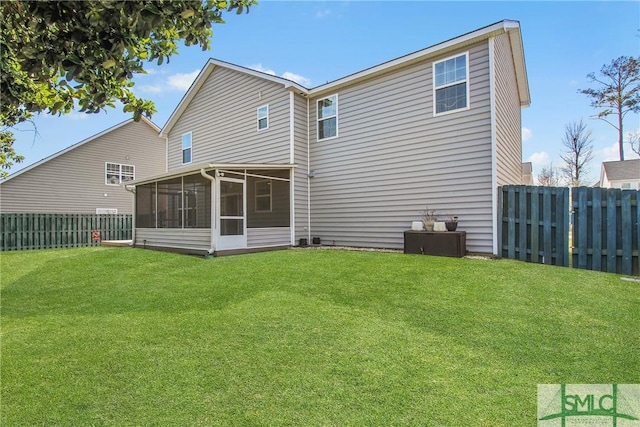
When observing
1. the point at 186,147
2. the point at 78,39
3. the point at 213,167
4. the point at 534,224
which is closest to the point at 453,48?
the point at 534,224

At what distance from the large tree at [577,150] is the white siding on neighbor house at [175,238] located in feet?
91.8

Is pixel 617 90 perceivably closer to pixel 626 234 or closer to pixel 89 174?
pixel 626 234

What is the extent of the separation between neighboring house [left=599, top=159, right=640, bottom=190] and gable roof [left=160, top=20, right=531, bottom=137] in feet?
67.5

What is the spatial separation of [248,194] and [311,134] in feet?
10.5

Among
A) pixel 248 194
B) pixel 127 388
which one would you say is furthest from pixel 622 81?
pixel 127 388

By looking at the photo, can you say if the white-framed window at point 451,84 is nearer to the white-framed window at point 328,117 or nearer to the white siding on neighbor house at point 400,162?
the white siding on neighbor house at point 400,162

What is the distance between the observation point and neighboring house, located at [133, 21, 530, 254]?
Result: 830cm

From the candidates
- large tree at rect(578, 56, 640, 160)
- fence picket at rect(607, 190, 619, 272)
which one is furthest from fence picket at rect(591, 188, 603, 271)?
large tree at rect(578, 56, 640, 160)

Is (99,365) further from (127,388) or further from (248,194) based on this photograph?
(248,194)

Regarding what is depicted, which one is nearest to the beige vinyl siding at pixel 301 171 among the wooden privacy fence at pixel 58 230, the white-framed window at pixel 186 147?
the white-framed window at pixel 186 147

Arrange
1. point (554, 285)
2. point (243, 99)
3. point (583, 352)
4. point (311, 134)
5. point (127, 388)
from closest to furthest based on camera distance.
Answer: point (127, 388)
point (583, 352)
point (554, 285)
point (311, 134)
point (243, 99)

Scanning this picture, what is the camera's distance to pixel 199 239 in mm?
9828

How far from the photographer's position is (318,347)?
3.26 metres

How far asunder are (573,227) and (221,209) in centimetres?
834
